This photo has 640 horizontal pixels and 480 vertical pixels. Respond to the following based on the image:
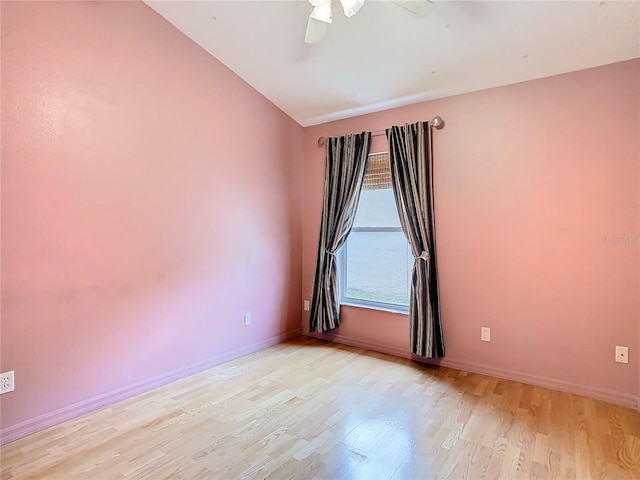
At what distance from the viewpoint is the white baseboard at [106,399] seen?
2.11 metres

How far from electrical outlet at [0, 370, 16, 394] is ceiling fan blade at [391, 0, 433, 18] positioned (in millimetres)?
3043

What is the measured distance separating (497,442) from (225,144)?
3110mm

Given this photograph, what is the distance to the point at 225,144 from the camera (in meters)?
3.34

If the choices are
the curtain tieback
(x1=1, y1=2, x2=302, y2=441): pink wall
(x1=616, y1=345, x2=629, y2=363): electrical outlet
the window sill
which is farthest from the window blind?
(x1=616, y1=345, x2=629, y2=363): electrical outlet

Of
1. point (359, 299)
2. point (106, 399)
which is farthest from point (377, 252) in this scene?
point (106, 399)

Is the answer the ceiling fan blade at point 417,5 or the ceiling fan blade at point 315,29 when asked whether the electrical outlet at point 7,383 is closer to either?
the ceiling fan blade at point 315,29

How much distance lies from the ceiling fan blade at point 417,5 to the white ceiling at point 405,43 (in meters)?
0.47

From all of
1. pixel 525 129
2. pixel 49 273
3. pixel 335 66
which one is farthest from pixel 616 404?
pixel 49 273

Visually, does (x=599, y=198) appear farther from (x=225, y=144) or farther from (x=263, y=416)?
(x=225, y=144)

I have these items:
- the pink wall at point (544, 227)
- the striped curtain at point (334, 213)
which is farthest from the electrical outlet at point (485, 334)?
the striped curtain at point (334, 213)

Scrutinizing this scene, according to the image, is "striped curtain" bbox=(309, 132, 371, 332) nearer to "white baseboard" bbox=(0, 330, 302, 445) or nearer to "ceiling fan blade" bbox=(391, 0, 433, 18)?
"white baseboard" bbox=(0, 330, 302, 445)

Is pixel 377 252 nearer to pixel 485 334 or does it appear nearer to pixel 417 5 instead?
pixel 485 334

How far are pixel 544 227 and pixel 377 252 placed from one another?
153 centimetres

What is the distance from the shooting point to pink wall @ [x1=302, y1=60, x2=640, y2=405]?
2.52 metres
